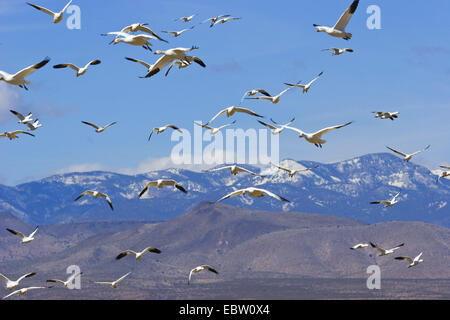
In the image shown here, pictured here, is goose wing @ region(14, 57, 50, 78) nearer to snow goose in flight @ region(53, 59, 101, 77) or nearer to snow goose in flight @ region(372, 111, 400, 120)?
snow goose in flight @ region(53, 59, 101, 77)

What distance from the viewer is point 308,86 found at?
164 feet

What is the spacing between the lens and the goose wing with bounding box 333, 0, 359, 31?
3756cm

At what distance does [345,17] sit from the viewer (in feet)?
125

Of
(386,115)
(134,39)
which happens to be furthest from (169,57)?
(386,115)

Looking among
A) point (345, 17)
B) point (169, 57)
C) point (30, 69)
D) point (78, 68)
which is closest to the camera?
point (30, 69)

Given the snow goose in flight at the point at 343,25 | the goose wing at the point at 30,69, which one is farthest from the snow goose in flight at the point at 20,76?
the snow goose in flight at the point at 343,25

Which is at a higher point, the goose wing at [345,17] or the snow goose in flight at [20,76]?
the goose wing at [345,17]

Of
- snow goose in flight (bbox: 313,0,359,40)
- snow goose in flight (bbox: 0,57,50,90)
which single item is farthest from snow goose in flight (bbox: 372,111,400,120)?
snow goose in flight (bbox: 0,57,50,90)

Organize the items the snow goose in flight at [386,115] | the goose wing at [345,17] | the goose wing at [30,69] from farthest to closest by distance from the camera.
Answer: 1. the snow goose in flight at [386,115]
2. the goose wing at [345,17]
3. the goose wing at [30,69]

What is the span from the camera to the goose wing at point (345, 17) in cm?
3756

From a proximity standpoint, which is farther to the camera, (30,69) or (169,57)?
(169,57)

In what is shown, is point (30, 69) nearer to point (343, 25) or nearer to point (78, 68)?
point (78, 68)

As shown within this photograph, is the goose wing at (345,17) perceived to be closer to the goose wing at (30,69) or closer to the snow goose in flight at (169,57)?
the snow goose in flight at (169,57)

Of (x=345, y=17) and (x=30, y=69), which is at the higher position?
(x=345, y=17)
